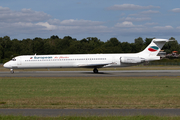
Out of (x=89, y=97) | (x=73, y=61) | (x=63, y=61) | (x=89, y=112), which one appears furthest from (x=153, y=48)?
(x=89, y=112)

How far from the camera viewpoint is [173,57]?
91.9 meters

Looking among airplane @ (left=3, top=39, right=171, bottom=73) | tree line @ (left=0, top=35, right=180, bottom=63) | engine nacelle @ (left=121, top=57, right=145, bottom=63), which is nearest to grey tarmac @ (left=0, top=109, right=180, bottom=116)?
airplane @ (left=3, top=39, right=171, bottom=73)

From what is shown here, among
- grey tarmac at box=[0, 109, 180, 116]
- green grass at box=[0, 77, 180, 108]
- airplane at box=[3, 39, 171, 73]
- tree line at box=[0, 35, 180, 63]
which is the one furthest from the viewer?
tree line at box=[0, 35, 180, 63]

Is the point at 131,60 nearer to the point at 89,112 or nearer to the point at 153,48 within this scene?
the point at 153,48

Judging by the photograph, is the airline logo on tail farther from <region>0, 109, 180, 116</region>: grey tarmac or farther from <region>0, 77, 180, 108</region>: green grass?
<region>0, 109, 180, 116</region>: grey tarmac

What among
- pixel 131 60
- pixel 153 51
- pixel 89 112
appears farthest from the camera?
pixel 153 51

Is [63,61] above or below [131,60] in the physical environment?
above

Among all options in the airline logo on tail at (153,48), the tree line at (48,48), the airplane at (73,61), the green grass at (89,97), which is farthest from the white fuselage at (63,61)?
the tree line at (48,48)

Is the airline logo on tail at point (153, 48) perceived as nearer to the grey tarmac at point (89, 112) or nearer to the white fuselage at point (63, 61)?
the white fuselage at point (63, 61)

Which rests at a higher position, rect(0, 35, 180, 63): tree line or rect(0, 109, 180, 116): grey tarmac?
rect(0, 35, 180, 63): tree line

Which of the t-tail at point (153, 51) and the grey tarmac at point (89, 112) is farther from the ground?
the t-tail at point (153, 51)

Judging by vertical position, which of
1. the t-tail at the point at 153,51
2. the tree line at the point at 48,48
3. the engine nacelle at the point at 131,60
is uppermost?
the tree line at the point at 48,48

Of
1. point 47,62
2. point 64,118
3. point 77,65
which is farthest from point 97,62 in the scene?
point 64,118

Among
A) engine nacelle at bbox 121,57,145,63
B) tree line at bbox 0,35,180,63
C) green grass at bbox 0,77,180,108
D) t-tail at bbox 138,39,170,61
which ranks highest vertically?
tree line at bbox 0,35,180,63
